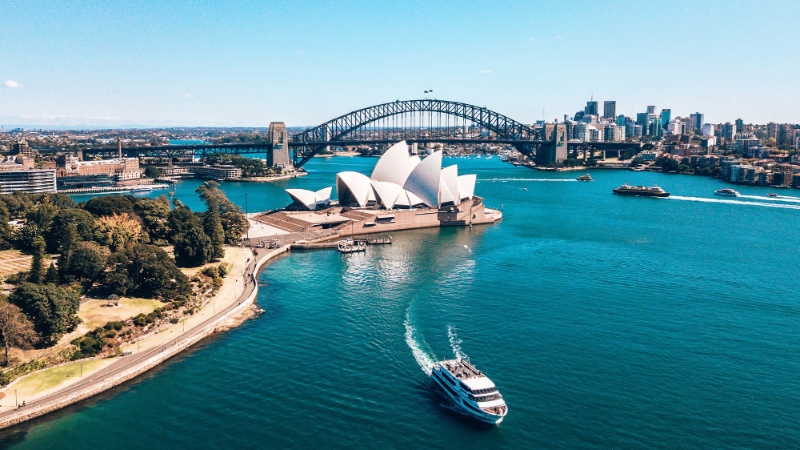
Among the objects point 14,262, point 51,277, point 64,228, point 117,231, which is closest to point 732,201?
point 117,231

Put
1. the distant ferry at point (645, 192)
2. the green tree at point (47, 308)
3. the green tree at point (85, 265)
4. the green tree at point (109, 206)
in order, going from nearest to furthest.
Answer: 1. the green tree at point (47, 308)
2. the green tree at point (85, 265)
3. the green tree at point (109, 206)
4. the distant ferry at point (645, 192)

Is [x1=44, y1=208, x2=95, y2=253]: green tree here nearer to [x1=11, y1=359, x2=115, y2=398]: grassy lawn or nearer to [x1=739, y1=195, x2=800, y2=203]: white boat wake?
[x1=11, y1=359, x2=115, y2=398]: grassy lawn

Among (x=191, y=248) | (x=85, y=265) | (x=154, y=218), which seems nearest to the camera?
(x=85, y=265)

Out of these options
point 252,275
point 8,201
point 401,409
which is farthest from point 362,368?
point 8,201

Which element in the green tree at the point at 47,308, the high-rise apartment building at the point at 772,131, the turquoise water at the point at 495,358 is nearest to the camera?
the turquoise water at the point at 495,358

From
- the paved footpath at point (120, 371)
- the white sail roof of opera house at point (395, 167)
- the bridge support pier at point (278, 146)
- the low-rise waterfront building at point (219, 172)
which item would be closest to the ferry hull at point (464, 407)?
the paved footpath at point (120, 371)

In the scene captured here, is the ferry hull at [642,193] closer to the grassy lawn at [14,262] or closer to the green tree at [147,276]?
the green tree at [147,276]

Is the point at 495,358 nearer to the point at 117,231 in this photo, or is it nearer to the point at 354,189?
the point at 117,231
